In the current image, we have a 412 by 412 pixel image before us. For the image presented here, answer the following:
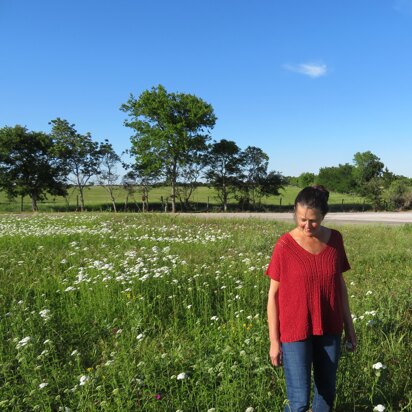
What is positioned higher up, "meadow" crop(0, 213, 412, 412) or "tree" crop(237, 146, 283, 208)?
"tree" crop(237, 146, 283, 208)

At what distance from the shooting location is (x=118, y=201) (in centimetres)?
4281

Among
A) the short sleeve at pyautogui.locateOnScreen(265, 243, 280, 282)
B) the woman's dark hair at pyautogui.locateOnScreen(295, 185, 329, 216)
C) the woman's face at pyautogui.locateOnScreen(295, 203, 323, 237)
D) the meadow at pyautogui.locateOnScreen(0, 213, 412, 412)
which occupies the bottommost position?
the meadow at pyautogui.locateOnScreen(0, 213, 412, 412)

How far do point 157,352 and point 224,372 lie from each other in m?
1.01

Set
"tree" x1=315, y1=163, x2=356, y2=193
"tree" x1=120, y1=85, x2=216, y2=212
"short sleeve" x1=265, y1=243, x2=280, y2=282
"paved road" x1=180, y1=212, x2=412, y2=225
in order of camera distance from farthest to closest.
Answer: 1. "tree" x1=315, y1=163, x2=356, y2=193
2. "tree" x1=120, y1=85, x2=216, y2=212
3. "paved road" x1=180, y1=212, x2=412, y2=225
4. "short sleeve" x1=265, y1=243, x2=280, y2=282

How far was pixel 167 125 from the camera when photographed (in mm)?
28172

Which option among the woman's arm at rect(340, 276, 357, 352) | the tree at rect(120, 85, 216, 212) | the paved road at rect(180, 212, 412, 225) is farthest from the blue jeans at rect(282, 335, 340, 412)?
the tree at rect(120, 85, 216, 212)

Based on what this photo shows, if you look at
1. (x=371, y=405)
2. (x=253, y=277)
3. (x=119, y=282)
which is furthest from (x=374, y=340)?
(x=119, y=282)

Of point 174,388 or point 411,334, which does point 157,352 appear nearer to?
point 174,388

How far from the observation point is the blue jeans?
2145mm

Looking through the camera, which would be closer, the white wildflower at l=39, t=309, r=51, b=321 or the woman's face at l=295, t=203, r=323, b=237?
the woman's face at l=295, t=203, r=323, b=237

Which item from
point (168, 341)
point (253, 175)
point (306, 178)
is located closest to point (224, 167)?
point (253, 175)

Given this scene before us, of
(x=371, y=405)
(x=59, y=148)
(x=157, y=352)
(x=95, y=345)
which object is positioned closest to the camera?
(x=371, y=405)

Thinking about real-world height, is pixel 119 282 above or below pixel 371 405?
above

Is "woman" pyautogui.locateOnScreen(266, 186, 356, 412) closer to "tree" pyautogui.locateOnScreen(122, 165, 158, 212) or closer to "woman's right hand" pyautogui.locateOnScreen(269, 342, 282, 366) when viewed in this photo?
"woman's right hand" pyautogui.locateOnScreen(269, 342, 282, 366)
